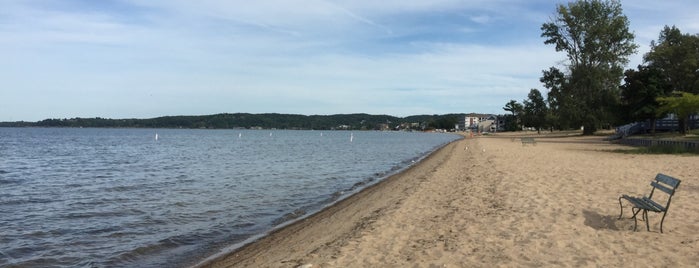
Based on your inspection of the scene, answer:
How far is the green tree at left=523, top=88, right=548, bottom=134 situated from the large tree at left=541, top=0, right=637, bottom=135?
54420mm

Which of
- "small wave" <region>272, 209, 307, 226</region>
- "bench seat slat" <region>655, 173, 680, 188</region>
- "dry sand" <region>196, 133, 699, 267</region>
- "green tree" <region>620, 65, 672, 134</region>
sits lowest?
"small wave" <region>272, 209, 307, 226</region>

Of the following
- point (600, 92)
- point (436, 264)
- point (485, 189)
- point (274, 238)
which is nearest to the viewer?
point (436, 264)

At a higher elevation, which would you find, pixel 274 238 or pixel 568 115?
pixel 568 115

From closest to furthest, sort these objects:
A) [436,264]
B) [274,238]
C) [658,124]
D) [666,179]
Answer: [436,264] < [666,179] < [274,238] < [658,124]

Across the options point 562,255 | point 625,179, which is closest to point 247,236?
point 562,255

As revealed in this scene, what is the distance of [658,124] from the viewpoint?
48.2 metres

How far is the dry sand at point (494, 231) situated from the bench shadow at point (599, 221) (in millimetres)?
16

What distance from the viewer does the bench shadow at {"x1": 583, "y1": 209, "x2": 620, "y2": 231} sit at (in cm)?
832

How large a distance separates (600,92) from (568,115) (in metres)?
3.94

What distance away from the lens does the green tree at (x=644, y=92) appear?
40.6m

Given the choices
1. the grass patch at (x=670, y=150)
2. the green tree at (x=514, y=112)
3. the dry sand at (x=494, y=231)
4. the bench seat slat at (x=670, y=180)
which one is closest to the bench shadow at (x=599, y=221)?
the dry sand at (x=494, y=231)

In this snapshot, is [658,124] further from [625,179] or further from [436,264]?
[436,264]

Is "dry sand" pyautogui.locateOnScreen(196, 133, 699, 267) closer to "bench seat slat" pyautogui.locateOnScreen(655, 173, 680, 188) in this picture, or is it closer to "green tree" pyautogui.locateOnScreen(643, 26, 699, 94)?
"bench seat slat" pyautogui.locateOnScreen(655, 173, 680, 188)

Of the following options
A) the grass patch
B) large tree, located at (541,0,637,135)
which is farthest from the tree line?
the grass patch
